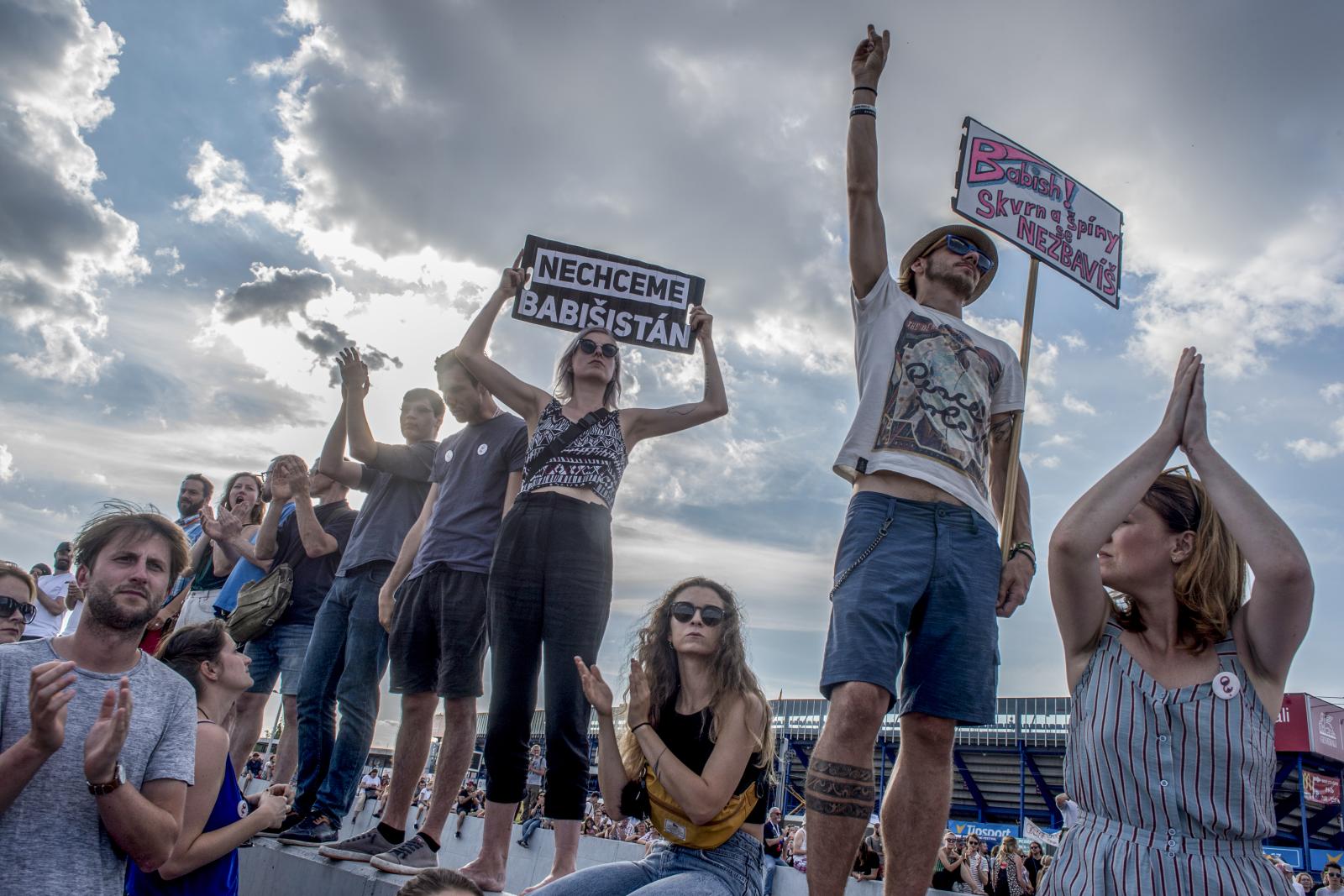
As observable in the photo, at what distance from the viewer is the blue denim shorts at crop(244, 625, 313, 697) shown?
565 cm

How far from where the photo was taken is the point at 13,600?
209 inches

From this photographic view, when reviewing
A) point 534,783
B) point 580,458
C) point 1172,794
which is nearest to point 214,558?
point 580,458

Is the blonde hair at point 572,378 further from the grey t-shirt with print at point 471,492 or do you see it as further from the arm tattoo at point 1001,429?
the arm tattoo at point 1001,429

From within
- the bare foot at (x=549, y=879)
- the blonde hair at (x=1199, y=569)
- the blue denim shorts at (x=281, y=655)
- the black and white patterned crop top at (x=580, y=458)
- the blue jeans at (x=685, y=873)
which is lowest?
the bare foot at (x=549, y=879)

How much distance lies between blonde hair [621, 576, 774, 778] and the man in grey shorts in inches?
36.5

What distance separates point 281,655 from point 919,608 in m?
4.26

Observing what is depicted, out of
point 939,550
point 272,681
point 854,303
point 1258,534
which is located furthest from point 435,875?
point 272,681

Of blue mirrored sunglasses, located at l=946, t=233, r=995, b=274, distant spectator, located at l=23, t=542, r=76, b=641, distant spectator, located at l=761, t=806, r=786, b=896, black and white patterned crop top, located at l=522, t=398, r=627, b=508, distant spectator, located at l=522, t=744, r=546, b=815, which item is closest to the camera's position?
blue mirrored sunglasses, located at l=946, t=233, r=995, b=274

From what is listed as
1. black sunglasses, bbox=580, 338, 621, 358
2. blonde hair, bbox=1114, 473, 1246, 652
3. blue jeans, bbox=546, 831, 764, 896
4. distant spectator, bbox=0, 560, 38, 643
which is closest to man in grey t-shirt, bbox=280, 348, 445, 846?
black sunglasses, bbox=580, 338, 621, 358

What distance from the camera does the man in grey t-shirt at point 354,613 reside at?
4.68m

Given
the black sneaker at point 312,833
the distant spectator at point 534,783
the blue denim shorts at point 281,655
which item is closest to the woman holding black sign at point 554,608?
the black sneaker at point 312,833

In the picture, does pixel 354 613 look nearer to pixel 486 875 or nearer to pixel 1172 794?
pixel 486 875

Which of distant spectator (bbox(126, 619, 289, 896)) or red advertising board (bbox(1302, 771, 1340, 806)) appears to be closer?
distant spectator (bbox(126, 619, 289, 896))

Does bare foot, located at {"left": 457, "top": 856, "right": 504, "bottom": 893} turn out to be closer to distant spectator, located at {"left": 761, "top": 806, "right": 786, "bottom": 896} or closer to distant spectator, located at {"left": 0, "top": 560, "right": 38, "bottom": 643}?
distant spectator, located at {"left": 761, "top": 806, "right": 786, "bottom": 896}
